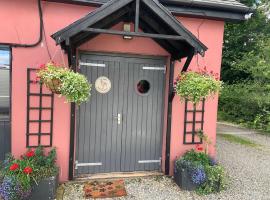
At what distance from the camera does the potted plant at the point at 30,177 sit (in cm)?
430

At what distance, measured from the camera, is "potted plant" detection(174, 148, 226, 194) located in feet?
16.7

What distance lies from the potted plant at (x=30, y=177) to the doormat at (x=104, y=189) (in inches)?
25.0

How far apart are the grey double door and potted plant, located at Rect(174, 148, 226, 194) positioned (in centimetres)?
80

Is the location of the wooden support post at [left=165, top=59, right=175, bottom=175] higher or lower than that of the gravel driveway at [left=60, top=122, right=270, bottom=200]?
higher

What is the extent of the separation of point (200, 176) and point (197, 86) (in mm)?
1645

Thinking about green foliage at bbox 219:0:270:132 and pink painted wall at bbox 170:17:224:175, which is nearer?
pink painted wall at bbox 170:17:224:175

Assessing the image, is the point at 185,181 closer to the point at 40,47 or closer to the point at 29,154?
the point at 29,154

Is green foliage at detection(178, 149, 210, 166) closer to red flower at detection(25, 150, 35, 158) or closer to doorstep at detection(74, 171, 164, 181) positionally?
doorstep at detection(74, 171, 164, 181)

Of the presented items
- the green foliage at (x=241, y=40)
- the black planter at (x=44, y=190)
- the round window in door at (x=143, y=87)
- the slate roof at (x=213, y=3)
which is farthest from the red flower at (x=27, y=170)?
the green foliage at (x=241, y=40)

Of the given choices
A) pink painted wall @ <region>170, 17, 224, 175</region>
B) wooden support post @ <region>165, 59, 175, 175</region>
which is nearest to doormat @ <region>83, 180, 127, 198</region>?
wooden support post @ <region>165, 59, 175, 175</region>

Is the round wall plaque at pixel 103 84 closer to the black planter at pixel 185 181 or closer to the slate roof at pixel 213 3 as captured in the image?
the slate roof at pixel 213 3

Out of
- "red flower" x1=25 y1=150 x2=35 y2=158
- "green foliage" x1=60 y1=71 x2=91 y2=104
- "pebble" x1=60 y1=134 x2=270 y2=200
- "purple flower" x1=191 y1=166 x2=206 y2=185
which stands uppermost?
"green foliage" x1=60 y1=71 x2=91 y2=104

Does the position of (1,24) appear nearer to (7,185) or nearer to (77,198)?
(7,185)

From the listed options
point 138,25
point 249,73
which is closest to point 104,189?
point 138,25
